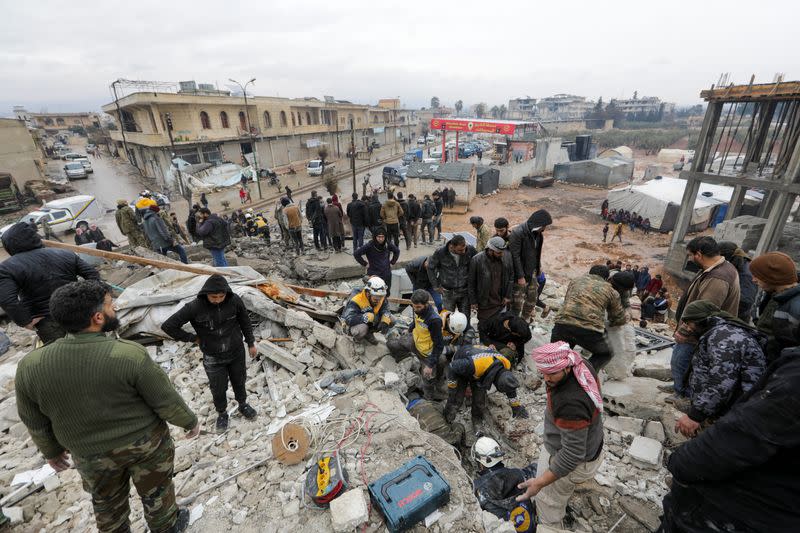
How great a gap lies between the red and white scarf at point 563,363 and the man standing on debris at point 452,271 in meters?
2.75

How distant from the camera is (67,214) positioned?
613 inches

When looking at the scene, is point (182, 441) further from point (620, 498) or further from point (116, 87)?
point (116, 87)

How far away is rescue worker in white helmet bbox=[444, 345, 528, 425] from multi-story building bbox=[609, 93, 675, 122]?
4019 inches

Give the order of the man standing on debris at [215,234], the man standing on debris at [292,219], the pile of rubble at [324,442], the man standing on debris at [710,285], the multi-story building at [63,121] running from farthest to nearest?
the multi-story building at [63,121], the man standing on debris at [292,219], the man standing on debris at [215,234], the man standing on debris at [710,285], the pile of rubble at [324,442]

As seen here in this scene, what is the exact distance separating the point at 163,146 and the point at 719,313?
101 ft

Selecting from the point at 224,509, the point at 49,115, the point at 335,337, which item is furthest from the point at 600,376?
the point at 49,115

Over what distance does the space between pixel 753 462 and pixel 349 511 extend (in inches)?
92.5

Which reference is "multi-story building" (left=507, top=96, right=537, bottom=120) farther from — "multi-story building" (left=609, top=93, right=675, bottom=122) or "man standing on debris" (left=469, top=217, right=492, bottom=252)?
"man standing on debris" (left=469, top=217, right=492, bottom=252)

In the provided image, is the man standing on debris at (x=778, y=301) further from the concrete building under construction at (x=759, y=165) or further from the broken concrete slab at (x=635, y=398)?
the concrete building under construction at (x=759, y=165)

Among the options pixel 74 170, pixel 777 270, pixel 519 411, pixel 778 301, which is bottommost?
pixel 519 411

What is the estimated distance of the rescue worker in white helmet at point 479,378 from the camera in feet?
12.4

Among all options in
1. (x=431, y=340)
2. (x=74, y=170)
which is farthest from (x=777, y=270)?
(x=74, y=170)

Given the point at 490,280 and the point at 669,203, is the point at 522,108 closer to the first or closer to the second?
the point at 669,203

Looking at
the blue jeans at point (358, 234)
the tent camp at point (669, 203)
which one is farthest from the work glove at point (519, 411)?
the tent camp at point (669, 203)
